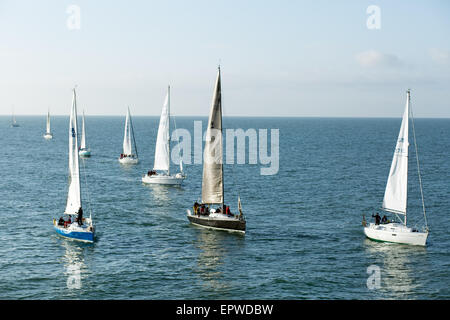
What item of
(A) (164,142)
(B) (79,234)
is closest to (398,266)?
(B) (79,234)

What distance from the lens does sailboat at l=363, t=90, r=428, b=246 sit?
50094 millimetres

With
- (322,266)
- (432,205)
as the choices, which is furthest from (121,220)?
(432,205)

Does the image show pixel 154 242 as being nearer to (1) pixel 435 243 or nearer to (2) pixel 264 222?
(2) pixel 264 222

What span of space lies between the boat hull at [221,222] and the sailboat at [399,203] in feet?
43.7

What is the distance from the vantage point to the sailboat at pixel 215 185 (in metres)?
54.7

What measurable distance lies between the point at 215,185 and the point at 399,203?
20252mm

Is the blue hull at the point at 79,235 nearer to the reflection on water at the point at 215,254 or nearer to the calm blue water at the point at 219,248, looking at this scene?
→ the calm blue water at the point at 219,248

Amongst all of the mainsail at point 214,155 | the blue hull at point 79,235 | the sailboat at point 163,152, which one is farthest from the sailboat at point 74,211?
the sailboat at point 163,152

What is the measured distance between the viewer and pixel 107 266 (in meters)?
43.2

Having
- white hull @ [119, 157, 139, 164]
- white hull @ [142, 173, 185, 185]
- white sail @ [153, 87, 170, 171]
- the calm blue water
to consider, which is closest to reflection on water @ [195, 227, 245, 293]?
the calm blue water

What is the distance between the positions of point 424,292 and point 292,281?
10.1 m

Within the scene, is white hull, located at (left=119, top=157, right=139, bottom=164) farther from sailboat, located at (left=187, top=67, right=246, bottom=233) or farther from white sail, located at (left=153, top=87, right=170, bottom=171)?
sailboat, located at (left=187, top=67, right=246, bottom=233)

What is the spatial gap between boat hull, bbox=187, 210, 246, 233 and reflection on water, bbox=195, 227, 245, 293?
567 millimetres
